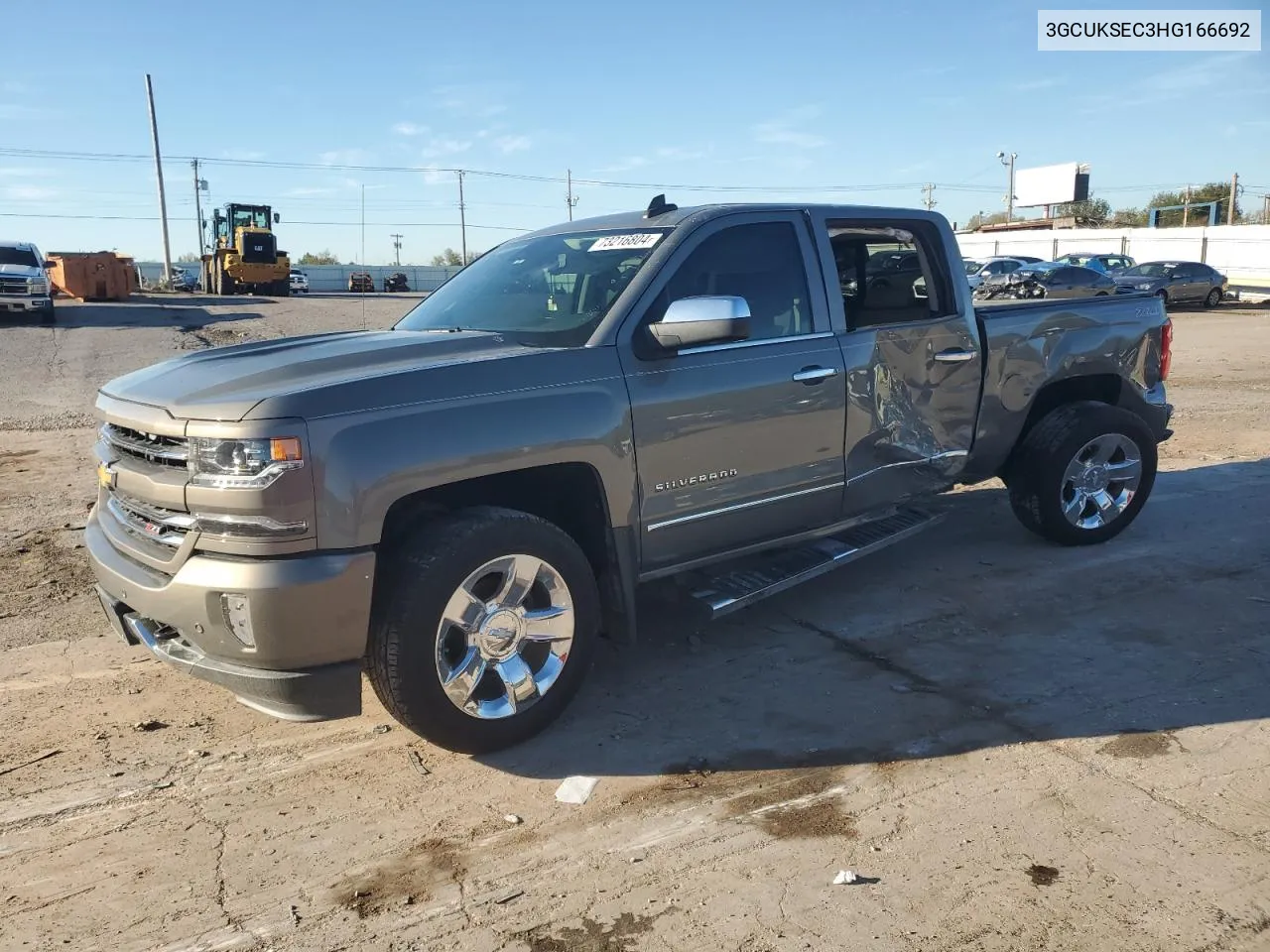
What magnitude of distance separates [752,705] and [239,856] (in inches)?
77.4

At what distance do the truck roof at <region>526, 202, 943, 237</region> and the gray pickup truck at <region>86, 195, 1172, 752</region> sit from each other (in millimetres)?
20

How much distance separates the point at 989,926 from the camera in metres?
2.68

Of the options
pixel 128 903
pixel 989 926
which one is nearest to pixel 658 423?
pixel 989 926

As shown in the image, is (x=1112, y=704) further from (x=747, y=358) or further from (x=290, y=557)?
(x=290, y=557)

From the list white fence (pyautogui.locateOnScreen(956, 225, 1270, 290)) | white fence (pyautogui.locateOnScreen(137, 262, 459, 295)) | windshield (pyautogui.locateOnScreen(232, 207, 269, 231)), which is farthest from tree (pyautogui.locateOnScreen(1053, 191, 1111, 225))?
windshield (pyautogui.locateOnScreen(232, 207, 269, 231))

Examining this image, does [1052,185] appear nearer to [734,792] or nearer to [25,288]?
[25,288]

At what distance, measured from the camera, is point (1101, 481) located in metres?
6.05

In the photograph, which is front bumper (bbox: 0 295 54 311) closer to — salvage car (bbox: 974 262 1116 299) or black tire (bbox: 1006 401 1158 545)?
salvage car (bbox: 974 262 1116 299)

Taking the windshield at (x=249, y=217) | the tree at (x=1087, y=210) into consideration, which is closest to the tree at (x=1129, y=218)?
the tree at (x=1087, y=210)

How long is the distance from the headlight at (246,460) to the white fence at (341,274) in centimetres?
6646

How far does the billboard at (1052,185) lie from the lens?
74562 millimetres

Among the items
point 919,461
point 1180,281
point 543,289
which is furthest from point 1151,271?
point 543,289

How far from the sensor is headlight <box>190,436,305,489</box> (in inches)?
121

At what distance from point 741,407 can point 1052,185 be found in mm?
82370
